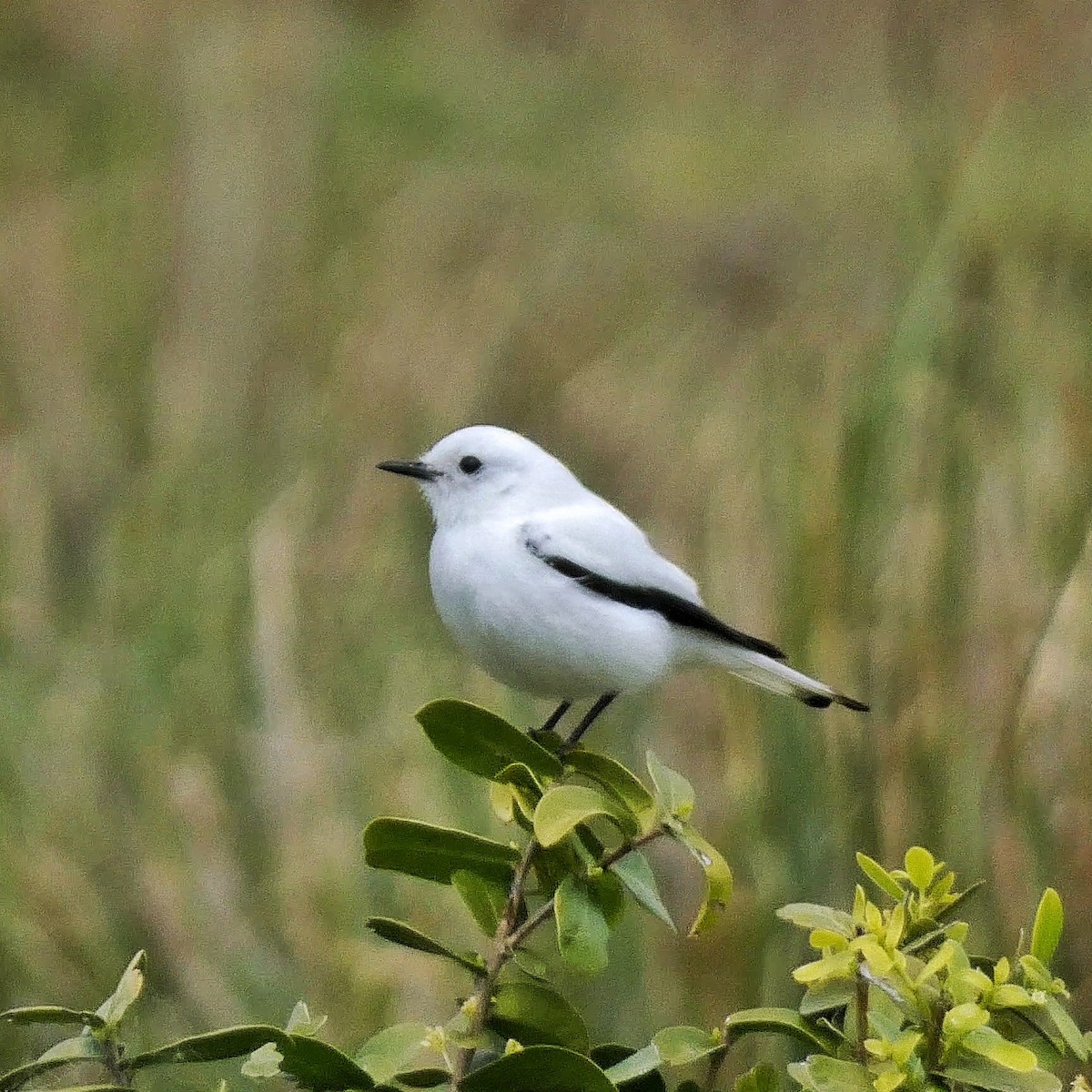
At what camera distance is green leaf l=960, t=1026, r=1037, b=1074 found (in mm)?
715

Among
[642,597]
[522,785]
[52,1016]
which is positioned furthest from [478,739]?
[642,597]

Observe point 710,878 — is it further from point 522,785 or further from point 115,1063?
point 115,1063

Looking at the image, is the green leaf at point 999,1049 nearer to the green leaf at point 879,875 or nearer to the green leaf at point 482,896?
the green leaf at point 879,875

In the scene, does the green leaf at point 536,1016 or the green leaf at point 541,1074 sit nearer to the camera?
the green leaf at point 541,1074

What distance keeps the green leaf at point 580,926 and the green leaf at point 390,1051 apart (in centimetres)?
7

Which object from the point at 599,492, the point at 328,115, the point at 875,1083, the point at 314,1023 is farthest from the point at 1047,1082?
the point at 328,115

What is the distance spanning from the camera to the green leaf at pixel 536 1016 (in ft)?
2.75

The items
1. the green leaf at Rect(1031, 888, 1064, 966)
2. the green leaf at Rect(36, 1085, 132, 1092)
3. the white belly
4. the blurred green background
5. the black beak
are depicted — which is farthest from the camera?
the blurred green background

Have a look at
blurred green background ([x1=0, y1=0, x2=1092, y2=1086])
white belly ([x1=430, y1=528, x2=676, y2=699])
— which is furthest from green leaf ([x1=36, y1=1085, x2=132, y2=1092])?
blurred green background ([x1=0, y1=0, x2=1092, y2=1086])

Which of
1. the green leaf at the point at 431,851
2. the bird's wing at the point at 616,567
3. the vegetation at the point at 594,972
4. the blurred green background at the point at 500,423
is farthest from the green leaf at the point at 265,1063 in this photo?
the blurred green background at the point at 500,423

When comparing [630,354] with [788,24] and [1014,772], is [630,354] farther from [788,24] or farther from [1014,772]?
[1014,772]

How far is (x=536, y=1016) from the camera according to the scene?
2.75 feet

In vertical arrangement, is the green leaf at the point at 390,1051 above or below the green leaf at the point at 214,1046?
below

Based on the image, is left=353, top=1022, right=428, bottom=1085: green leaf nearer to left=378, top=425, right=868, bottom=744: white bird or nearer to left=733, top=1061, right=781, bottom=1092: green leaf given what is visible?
left=733, top=1061, right=781, bottom=1092: green leaf
